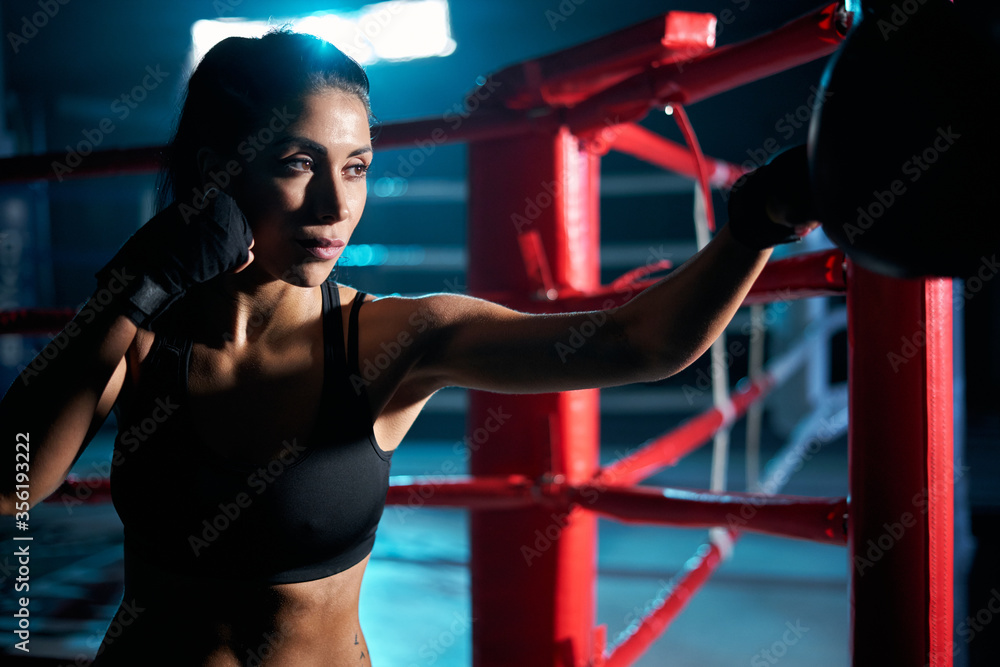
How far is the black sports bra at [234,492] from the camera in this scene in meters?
0.71

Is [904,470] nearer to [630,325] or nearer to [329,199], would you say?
[630,325]

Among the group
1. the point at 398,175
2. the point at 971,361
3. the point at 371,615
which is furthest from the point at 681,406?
the point at 371,615

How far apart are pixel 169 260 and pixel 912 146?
2.00 ft

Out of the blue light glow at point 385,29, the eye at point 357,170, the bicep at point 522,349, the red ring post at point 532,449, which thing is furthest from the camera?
the blue light glow at point 385,29

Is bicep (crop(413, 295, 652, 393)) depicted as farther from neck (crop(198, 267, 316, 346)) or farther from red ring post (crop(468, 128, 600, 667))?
red ring post (crop(468, 128, 600, 667))

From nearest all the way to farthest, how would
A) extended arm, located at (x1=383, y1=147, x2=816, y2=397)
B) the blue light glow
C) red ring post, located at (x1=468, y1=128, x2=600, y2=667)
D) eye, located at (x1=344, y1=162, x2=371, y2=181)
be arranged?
extended arm, located at (x1=383, y1=147, x2=816, y2=397) < eye, located at (x1=344, y1=162, x2=371, y2=181) < red ring post, located at (x1=468, y1=128, x2=600, y2=667) < the blue light glow

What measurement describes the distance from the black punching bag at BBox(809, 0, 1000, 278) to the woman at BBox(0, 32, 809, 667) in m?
0.20

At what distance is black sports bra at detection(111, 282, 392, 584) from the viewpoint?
2.34 feet

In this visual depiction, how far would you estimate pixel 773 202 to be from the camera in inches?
21.5

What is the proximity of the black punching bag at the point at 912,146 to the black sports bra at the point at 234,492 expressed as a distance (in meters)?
0.53

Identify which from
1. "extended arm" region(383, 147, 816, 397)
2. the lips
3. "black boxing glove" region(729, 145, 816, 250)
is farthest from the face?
"black boxing glove" region(729, 145, 816, 250)

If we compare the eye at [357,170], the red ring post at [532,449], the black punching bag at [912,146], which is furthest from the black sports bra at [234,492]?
the black punching bag at [912,146]

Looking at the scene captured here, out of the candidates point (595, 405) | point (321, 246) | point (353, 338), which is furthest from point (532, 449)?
point (321, 246)

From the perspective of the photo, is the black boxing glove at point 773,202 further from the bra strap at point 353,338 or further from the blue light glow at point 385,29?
the blue light glow at point 385,29
